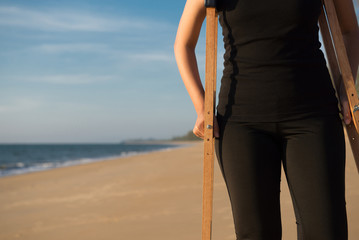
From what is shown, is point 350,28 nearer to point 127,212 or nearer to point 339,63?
point 339,63

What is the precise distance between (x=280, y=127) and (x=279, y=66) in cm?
27

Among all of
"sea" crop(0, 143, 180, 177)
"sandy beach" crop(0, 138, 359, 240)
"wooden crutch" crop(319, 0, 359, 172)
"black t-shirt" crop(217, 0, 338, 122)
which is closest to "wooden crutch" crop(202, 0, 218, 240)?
"black t-shirt" crop(217, 0, 338, 122)

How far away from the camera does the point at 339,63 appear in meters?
1.76

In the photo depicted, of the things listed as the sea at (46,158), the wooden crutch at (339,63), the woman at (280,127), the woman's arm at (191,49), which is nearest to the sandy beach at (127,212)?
the wooden crutch at (339,63)

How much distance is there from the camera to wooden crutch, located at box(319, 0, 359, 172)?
1676 millimetres

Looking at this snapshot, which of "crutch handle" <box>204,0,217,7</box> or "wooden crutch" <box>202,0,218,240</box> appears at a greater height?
"crutch handle" <box>204,0,217,7</box>

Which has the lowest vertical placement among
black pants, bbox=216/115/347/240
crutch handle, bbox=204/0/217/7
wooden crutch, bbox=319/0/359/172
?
black pants, bbox=216/115/347/240

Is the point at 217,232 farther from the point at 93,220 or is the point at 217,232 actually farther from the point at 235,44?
the point at 235,44

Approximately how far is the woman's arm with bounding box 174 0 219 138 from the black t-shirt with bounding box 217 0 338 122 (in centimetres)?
21

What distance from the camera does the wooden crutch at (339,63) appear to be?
1676mm

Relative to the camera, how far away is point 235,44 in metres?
1.67

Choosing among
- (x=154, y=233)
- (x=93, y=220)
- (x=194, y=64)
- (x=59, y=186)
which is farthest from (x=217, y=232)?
(x=59, y=186)

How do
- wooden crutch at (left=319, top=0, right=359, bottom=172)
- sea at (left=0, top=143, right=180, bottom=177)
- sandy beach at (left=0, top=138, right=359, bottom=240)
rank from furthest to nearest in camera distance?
sea at (left=0, top=143, right=180, bottom=177) < sandy beach at (left=0, top=138, right=359, bottom=240) < wooden crutch at (left=319, top=0, right=359, bottom=172)

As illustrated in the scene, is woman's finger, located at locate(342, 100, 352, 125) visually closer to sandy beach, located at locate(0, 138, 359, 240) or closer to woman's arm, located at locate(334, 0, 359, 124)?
woman's arm, located at locate(334, 0, 359, 124)
